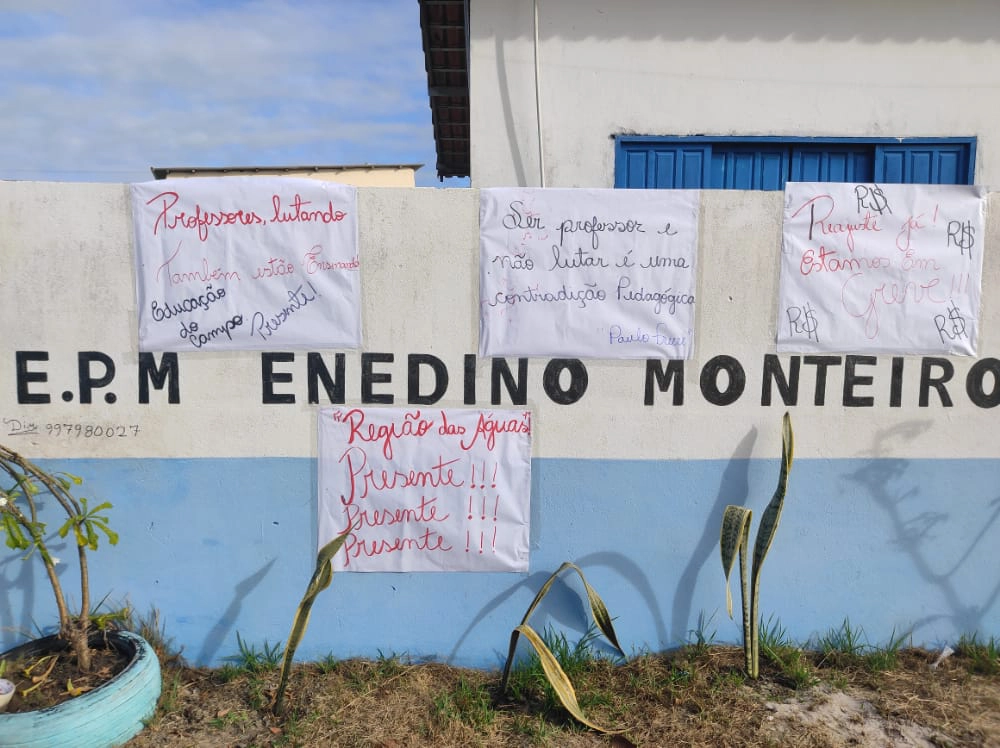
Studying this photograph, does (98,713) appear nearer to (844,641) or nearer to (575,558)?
(575,558)

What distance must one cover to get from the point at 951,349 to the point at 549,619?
6.97 feet

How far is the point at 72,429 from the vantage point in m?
3.07

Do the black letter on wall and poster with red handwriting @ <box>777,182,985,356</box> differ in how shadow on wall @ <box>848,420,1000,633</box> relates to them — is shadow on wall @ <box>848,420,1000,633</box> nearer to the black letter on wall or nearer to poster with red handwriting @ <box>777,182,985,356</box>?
poster with red handwriting @ <box>777,182,985,356</box>

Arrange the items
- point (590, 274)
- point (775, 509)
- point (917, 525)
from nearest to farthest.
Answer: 1. point (775, 509)
2. point (590, 274)
3. point (917, 525)

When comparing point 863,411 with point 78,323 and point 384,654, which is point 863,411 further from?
point 78,323

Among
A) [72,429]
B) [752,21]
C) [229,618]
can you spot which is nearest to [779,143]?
[752,21]

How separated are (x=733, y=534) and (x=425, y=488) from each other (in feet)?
4.25

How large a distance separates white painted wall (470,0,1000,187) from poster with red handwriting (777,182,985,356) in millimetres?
2065

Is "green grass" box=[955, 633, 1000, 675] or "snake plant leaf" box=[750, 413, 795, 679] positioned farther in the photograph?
"green grass" box=[955, 633, 1000, 675]

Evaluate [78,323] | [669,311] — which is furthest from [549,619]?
[78,323]

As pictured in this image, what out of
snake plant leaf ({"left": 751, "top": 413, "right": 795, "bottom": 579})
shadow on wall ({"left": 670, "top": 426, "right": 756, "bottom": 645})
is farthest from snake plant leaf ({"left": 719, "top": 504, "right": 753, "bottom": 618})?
shadow on wall ({"left": 670, "top": 426, "right": 756, "bottom": 645})

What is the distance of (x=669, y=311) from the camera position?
3.12m

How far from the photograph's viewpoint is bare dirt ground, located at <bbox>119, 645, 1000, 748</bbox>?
2750mm

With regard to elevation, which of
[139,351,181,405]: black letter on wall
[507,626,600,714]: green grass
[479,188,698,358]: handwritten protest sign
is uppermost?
[479,188,698,358]: handwritten protest sign
